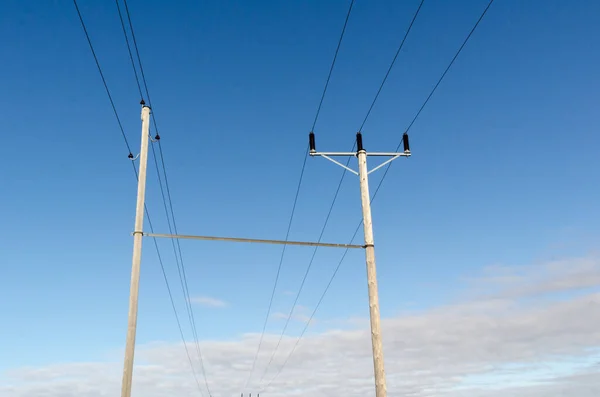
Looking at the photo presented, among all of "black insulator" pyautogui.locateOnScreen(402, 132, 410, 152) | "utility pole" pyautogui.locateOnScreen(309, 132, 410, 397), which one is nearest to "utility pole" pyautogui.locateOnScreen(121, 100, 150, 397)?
"utility pole" pyautogui.locateOnScreen(309, 132, 410, 397)

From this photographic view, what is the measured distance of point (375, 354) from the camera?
591 inches

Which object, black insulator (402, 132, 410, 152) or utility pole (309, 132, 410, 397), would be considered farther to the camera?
black insulator (402, 132, 410, 152)

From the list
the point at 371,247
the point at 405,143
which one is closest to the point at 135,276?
the point at 371,247

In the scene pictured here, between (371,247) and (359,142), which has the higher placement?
(359,142)

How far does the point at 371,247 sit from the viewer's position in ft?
52.0

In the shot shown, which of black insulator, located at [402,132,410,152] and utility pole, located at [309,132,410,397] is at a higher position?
black insulator, located at [402,132,410,152]

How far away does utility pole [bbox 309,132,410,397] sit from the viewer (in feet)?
48.8

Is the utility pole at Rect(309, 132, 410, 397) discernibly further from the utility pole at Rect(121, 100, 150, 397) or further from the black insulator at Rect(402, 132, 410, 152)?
the utility pole at Rect(121, 100, 150, 397)

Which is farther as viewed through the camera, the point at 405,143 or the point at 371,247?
the point at 405,143

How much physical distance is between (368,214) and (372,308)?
9.32 feet

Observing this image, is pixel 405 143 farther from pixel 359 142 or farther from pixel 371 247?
pixel 371 247

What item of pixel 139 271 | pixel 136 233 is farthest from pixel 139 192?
pixel 139 271

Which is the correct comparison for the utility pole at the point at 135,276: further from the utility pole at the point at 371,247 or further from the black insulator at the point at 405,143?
the black insulator at the point at 405,143

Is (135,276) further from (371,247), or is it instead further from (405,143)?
(405,143)
